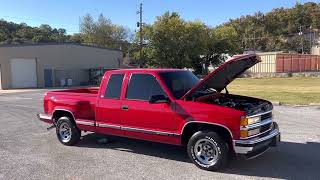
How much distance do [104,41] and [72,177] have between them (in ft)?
301

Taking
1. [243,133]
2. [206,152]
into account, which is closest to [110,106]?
[206,152]

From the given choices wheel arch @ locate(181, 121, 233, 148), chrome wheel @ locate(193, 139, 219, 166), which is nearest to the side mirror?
wheel arch @ locate(181, 121, 233, 148)

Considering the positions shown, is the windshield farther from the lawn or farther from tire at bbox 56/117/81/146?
the lawn

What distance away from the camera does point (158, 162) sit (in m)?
8.09

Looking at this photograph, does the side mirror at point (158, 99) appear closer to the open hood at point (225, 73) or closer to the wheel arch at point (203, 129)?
the open hood at point (225, 73)

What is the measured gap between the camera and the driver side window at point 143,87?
27.1ft

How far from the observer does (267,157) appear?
8250 mm

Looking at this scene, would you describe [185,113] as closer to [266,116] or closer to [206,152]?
[206,152]

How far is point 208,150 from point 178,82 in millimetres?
1602

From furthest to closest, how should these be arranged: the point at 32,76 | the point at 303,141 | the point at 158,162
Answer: the point at 32,76 → the point at 303,141 → the point at 158,162

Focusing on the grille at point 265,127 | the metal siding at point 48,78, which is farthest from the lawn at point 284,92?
the metal siding at point 48,78

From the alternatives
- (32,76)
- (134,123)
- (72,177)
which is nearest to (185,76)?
(134,123)

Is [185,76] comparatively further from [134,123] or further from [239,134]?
[239,134]

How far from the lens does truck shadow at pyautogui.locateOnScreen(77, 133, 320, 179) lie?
7.19 metres
